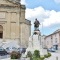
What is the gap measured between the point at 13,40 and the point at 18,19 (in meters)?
5.87

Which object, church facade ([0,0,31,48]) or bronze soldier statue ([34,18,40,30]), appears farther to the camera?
church facade ([0,0,31,48])

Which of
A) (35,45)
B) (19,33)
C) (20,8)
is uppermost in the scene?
(20,8)

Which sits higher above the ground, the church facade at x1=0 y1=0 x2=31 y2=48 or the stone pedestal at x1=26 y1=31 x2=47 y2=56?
the church facade at x1=0 y1=0 x2=31 y2=48

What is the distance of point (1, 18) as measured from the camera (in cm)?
6575

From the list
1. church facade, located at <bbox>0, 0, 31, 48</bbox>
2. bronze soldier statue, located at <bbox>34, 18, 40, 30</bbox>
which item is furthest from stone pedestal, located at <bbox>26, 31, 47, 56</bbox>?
church facade, located at <bbox>0, 0, 31, 48</bbox>

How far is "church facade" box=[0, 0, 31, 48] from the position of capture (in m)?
65.0

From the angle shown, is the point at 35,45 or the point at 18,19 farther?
the point at 18,19

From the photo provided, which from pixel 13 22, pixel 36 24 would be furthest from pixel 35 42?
pixel 13 22

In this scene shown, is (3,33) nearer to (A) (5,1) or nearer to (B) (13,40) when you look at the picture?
(B) (13,40)

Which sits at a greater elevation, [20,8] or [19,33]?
[20,8]

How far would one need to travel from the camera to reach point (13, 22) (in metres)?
66.5

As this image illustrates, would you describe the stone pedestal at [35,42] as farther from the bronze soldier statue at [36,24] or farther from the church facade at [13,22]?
the church facade at [13,22]

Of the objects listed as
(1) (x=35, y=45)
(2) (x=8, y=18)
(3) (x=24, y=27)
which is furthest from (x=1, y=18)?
(1) (x=35, y=45)

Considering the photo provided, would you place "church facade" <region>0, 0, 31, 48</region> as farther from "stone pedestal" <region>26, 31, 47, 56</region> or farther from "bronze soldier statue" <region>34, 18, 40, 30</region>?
"stone pedestal" <region>26, 31, 47, 56</region>
